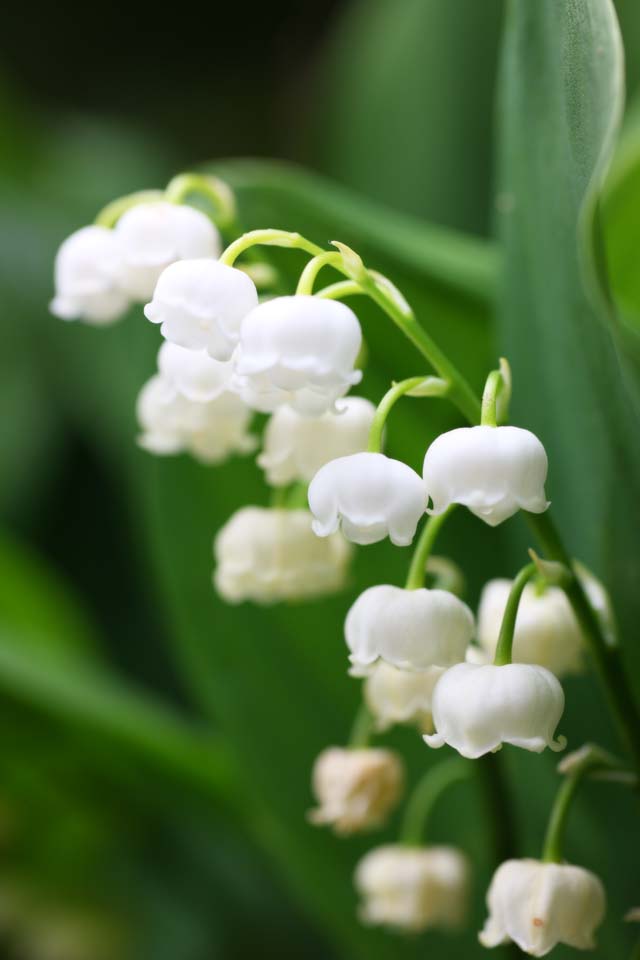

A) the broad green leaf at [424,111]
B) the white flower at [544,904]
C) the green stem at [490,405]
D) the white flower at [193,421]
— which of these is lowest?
the white flower at [544,904]

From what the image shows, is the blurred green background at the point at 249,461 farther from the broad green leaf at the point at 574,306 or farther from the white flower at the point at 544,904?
the white flower at the point at 544,904

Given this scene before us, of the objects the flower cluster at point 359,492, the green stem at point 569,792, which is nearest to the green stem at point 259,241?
the flower cluster at point 359,492

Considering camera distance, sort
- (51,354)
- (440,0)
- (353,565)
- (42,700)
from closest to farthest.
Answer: (353,565) → (42,700) → (440,0) → (51,354)

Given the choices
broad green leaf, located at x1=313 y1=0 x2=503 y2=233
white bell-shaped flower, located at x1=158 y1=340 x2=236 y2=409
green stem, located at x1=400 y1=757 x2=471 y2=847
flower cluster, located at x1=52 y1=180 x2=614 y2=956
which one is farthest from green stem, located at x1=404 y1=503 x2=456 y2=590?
broad green leaf, located at x1=313 y1=0 x2=503 y2=233

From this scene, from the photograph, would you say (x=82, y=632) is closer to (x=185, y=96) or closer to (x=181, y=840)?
(x=181, y=840)

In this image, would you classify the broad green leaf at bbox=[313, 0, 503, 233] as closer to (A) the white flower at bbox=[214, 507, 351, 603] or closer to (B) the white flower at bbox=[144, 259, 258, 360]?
(A) the white flower at bbox=[214, 507, 351, 603]

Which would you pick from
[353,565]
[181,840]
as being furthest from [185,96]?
[353,565]
